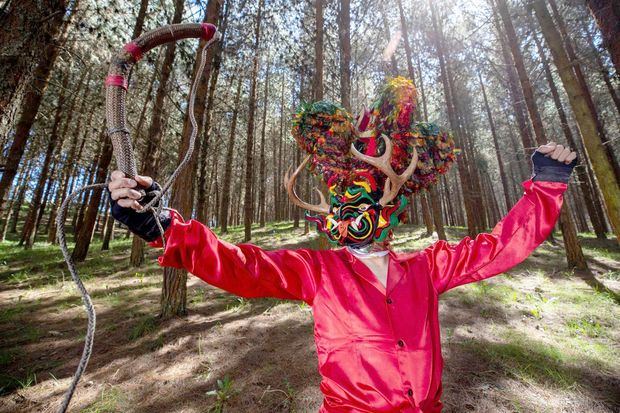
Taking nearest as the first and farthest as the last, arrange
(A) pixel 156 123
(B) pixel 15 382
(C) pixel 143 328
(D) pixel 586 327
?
(B) pixel 15 382
(C) pixel 143 328
(D) pixel 586 327
(A) pixel 156 123

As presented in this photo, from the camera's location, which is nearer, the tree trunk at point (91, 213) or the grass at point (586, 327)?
the grass at point (586, 327)

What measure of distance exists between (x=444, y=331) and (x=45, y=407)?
6109mm

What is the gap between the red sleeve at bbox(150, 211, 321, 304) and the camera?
1705mm

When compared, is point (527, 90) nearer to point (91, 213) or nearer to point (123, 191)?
point (123, 191)

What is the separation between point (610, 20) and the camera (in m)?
5.20

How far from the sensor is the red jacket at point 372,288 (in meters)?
1.78

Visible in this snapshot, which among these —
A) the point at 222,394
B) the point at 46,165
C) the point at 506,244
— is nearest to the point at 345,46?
the point at 506,244

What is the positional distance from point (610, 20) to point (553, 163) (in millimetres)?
5623

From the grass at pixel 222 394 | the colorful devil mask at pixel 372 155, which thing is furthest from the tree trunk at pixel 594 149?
the grass at pixel 222 394

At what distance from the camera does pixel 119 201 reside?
1.43 meters

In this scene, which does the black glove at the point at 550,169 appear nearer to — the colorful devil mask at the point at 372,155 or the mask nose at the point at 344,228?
the colorful devil mask at the point at 372,155

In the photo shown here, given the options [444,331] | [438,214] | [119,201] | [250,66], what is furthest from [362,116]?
[250,66]

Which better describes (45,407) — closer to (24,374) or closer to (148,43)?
(24,374)

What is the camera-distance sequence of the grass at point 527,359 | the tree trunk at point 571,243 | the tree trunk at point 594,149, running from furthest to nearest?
the tree trunk at point 571,243 → the tree trunk at point 594,149 → the grass at point 527,359
